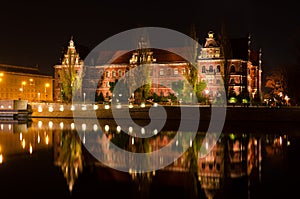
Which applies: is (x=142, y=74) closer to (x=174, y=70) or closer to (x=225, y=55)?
(x=225, y=55)

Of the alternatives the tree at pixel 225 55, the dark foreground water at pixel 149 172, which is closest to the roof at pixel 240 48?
the tree at pixel 225 55

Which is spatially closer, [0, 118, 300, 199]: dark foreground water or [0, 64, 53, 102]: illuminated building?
[0, 118, 300, 199]: dark foreground water

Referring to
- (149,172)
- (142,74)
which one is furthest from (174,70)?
(149,172)

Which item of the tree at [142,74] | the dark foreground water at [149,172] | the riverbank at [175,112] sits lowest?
the dark foreground water at [149,172]

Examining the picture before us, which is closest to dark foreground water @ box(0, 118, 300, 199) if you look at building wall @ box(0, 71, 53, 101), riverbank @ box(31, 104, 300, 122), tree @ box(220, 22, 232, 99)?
riverbank @ box(31, 104, 300, 122)

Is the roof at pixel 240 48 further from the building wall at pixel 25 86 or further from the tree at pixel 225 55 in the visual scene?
the building wall at pixel 25 86

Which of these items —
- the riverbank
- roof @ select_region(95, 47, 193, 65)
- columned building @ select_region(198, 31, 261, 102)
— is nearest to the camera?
the riverbank

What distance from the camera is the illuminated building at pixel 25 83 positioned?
78.7m

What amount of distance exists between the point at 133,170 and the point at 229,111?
A: 25.4 m

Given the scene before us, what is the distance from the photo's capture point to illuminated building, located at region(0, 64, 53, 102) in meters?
78.7

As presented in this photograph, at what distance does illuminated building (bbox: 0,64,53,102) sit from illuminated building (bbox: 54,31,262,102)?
375 inches

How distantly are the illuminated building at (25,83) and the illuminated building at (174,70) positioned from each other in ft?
31.3

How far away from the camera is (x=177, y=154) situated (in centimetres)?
1513

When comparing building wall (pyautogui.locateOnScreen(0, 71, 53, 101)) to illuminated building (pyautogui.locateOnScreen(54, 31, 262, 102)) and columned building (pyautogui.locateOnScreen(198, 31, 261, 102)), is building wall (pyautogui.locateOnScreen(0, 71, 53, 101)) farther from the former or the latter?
columned building (pyautogui.locateOnScreen(198, 31, 261, 102))
